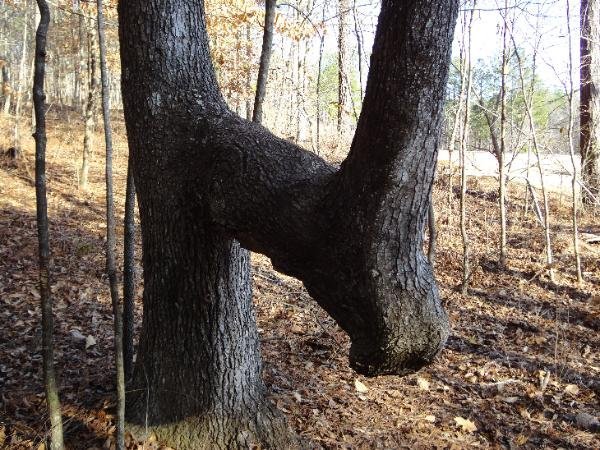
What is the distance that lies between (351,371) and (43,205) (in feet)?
10.7

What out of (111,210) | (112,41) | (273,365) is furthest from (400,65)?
(112,41)

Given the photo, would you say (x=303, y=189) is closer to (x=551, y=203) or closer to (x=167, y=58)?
(x=167, y=58)

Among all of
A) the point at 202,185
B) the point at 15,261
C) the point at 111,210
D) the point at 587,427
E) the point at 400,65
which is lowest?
the point at 587,427

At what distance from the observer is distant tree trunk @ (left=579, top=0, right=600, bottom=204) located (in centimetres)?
920

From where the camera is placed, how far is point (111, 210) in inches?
118

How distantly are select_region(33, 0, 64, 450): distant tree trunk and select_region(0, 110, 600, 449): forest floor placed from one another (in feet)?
1.78

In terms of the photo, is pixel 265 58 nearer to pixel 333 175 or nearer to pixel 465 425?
pixel 333 175

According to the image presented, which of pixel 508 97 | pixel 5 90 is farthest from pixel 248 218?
pixel 5 90

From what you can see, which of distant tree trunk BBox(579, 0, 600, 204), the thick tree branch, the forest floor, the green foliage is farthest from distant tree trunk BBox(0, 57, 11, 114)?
distant tree trunk BBox(579, 0, 600, 204)

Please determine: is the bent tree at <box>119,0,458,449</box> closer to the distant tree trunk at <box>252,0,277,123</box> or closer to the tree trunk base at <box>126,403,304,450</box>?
the tree trunk base at <box>126,403,304,450</box>

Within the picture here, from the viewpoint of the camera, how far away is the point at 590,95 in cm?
1131

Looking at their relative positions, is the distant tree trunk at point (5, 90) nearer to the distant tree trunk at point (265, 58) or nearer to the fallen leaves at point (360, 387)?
the distant tree trunk at point (265, 58)

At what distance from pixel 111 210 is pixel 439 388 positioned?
3433mm

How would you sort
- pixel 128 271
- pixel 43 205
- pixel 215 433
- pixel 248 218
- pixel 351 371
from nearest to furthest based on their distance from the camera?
pixel 248 218 → pixel 43 205 → pixel 215 433 → pixel 128 271 → pixel 351 371
